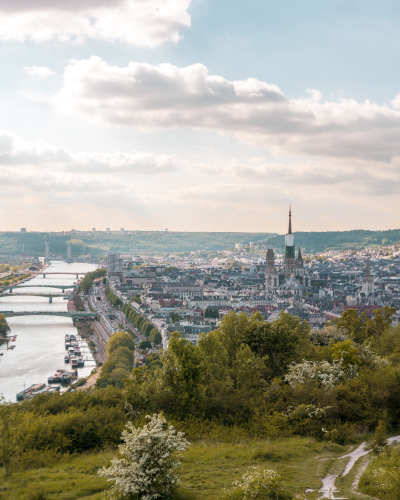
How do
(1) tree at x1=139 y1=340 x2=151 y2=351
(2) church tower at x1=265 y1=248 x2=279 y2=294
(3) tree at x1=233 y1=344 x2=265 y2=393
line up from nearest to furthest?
(3) tree at x1=233 y1=344 x2=265 y2=393, (1) tree at x1=139 y1=340 x2=151 y2=351, (2) church tower at x1=265 y1=248 x2=279 y2=294

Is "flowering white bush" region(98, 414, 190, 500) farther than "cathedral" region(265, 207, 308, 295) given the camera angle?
No

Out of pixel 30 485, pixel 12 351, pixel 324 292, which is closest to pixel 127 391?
pixel 30 485

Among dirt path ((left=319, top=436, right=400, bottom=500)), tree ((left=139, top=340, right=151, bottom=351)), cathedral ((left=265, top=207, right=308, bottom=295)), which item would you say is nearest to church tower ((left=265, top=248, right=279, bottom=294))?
cathedral ((left=265, top=207, right=308, bottom=295))

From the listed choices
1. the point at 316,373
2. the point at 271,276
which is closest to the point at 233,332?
the point at 316,373

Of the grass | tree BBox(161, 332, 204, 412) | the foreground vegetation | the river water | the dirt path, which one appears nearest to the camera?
the dirt path

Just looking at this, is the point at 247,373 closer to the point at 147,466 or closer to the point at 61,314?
the point at 147,466

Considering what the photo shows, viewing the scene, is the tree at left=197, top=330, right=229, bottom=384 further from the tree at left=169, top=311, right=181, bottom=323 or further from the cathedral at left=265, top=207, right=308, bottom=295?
the cathedral at left=265, top=207, right=308, bottom=295

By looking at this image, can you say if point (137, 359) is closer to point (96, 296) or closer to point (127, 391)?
point (127, 391)
